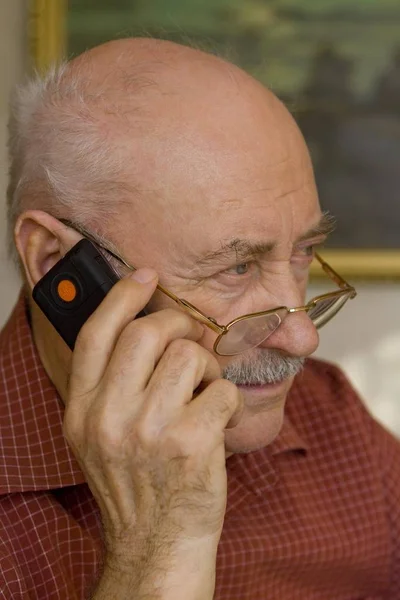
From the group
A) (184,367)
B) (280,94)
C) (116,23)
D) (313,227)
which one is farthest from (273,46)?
(184,367)

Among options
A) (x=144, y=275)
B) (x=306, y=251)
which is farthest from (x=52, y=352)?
(x=306, y=251)

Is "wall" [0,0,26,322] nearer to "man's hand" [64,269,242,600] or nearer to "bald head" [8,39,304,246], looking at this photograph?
"bald head" [8,39,304,246]

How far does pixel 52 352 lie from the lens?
1.33m

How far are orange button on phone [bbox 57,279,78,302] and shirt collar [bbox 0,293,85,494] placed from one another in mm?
215

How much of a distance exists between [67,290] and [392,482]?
732mm

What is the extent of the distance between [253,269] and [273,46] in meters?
0.83

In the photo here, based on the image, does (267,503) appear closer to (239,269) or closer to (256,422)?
(256,422)

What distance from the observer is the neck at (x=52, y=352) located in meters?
1.30

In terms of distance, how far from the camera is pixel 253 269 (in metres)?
1.26

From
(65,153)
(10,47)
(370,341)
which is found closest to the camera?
(65,153)

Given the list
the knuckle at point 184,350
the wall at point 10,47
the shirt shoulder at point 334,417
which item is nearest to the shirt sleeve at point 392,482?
the shirt shoulder at point 334,417

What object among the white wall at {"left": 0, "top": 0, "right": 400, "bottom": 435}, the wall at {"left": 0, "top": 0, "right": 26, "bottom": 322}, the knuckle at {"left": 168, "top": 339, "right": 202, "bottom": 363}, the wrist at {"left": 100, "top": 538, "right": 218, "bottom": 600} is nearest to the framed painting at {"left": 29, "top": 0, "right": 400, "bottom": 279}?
the wall at {"left": 0, "top": 0, "right": 26, "bottom": 322}

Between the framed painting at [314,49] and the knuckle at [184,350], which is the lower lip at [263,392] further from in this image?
the framed painting at [314,49]

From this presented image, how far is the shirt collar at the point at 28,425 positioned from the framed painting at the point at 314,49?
0.77 meters
